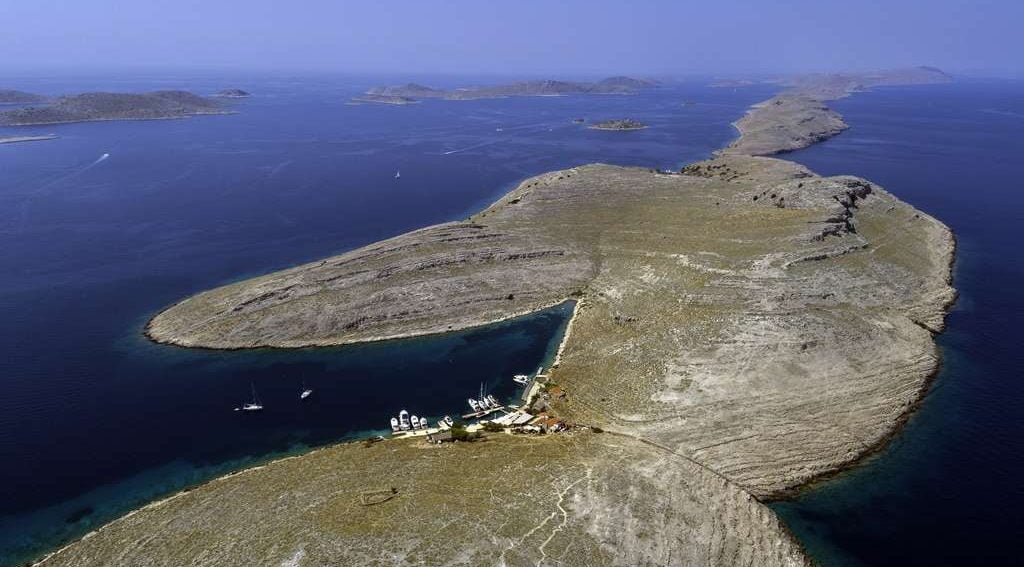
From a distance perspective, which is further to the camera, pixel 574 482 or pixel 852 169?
pixel 852 169

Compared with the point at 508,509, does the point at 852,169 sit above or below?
above

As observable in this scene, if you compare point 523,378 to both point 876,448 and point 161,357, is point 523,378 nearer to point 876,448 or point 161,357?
point 876,448

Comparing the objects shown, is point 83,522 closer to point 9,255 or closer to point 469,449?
point 469,449

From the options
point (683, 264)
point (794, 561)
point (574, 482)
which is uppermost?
point (683, 264)

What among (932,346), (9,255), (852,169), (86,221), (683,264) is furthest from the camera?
(852,169)

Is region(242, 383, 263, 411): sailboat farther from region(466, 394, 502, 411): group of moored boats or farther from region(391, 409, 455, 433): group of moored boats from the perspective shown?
region(466, 394, 502, 411): group of moored boats

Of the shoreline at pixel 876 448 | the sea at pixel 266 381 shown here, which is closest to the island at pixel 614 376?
the shoreline at pixel 876 448

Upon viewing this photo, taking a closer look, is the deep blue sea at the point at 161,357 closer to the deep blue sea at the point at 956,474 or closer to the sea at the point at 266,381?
the sea at the point at 266,381

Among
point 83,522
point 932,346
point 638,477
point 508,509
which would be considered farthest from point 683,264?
point 83,522
